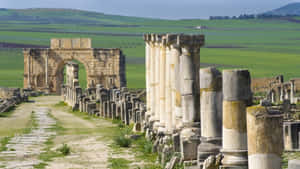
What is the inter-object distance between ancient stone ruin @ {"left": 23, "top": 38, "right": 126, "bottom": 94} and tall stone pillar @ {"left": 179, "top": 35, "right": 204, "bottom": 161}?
43461 mm

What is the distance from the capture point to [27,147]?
2439 cm

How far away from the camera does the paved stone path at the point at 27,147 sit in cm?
2086

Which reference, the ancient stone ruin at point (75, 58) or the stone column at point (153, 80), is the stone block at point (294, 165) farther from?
the ancient stone ruin at point (75, 58)

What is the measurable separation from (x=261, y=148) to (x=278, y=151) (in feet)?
0.87

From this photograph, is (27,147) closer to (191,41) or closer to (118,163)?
(118,163)

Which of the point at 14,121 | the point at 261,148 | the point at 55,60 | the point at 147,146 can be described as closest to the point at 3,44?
the point at 55,60

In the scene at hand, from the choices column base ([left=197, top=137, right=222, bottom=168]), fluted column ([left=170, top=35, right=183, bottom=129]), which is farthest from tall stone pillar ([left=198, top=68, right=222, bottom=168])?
fluted column ([left=170, top=35, right=183, bottom=129])

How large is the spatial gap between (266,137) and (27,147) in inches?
516

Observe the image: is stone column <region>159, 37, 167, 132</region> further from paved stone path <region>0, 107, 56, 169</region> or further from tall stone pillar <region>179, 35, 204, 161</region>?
paved stone path <region>0, 107, 56, 169</region>

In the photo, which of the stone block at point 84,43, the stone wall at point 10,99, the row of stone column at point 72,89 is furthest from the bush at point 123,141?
the stone block at point 84,43

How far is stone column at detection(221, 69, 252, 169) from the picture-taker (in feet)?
46.1

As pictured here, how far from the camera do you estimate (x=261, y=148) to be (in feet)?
41.3

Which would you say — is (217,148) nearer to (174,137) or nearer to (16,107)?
(174,137)

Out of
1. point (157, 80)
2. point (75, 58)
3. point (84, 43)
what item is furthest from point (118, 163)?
point (84, 43)
